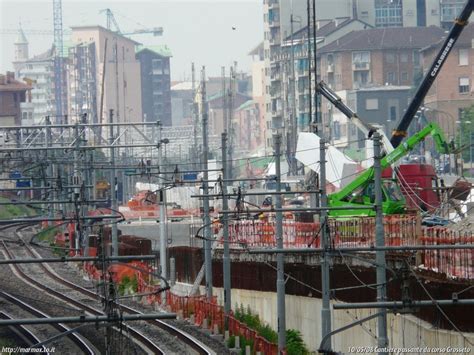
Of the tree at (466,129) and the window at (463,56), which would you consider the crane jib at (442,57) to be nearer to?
the tree at (466,129)

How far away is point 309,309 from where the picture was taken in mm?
38531

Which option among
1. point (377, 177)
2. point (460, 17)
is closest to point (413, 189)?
point (460, 17)

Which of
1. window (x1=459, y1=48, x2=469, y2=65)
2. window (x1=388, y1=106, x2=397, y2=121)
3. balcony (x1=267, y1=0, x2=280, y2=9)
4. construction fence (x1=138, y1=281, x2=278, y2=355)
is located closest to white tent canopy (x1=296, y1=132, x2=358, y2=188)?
construction fence (x1=138, y1=281, x2=278, y2=355)

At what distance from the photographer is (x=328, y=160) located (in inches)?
2046

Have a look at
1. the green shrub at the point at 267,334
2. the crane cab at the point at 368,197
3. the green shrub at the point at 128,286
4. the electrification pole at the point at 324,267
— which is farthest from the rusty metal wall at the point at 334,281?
the crane cab at the point at 368,197

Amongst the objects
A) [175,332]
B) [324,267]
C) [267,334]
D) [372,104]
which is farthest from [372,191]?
[372,104]

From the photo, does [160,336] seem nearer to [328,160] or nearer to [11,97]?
[328,160]

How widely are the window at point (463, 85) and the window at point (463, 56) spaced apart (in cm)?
163

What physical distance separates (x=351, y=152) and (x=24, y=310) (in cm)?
8548

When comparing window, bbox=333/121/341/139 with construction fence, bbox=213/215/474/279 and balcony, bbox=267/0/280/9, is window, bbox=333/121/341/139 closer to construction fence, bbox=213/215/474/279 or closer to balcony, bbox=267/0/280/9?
balcony, bbox=267/0/280/9

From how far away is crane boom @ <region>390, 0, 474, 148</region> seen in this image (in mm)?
45250

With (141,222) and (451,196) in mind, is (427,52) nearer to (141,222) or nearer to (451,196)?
(141,222)

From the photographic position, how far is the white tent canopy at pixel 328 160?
48.1 meters

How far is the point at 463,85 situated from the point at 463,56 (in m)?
3.42
